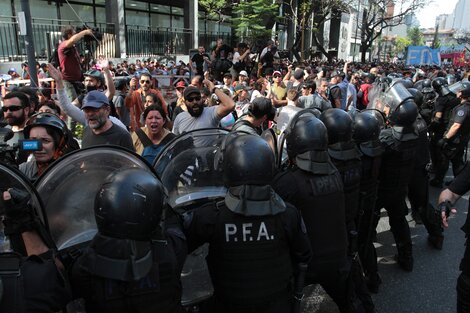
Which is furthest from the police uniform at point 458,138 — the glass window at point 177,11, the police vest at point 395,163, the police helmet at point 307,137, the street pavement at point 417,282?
the glass window at point 177,11

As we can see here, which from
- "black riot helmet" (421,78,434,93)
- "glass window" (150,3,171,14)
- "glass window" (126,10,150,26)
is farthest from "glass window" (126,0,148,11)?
"black riot helmet" (421,78,434,93)

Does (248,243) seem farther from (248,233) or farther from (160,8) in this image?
(160,8)

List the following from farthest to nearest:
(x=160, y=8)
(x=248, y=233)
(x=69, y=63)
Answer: (x=160, y=8) < (x=69, y=63) < (x=248, y=233)

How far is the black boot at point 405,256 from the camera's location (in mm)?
4258

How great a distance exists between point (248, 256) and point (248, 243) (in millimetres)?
78

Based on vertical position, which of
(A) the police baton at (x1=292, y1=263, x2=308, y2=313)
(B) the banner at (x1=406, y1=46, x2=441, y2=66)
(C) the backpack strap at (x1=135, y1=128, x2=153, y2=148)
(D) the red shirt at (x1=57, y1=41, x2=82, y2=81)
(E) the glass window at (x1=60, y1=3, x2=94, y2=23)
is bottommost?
(A) the police baton at (x1=292, y1=263, x2=308, y2=313)

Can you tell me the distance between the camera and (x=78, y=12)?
766 inches

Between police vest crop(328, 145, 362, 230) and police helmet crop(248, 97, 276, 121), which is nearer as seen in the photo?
police vest crop(328, 145, 362, 230)

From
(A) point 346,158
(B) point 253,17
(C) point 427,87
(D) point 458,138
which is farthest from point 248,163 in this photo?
(B) point 253,17

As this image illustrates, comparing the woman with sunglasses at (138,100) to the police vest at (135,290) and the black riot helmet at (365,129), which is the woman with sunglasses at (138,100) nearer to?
the black riot helmet at (365,129)

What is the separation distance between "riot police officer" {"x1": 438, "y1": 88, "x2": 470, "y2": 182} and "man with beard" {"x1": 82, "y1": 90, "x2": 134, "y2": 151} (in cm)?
541

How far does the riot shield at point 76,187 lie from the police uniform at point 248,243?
529 mm

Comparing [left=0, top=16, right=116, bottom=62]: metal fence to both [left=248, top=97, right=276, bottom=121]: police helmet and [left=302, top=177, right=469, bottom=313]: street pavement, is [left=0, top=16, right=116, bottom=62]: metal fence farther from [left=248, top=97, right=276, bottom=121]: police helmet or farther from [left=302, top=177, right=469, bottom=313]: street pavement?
[left=302, top=177, right=469, bottom=313]: street pavement

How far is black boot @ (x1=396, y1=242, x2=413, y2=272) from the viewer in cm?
426
